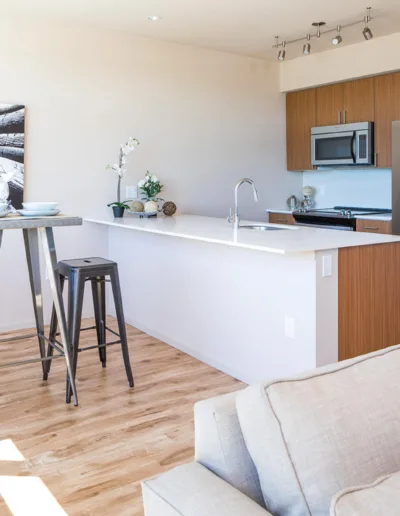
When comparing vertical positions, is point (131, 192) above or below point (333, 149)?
below

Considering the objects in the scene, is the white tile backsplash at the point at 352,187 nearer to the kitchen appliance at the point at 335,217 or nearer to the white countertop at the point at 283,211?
the kitchen appliance at the point at 335,217

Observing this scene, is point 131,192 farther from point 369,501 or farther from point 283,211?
point 369,501

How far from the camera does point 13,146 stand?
14.7 ft

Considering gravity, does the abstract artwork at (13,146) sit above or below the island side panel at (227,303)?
above

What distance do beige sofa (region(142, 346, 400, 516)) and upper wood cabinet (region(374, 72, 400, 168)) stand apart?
4419mm

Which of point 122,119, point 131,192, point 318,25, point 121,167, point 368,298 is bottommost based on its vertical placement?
point 368,298

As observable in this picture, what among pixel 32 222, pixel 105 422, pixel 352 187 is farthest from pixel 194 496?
pixel 352 187

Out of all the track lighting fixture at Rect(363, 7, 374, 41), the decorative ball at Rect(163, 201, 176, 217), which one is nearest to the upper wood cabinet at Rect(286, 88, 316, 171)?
the track lighting fixture at Rect(363, 7, 374, 41)

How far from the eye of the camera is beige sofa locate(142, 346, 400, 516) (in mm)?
983

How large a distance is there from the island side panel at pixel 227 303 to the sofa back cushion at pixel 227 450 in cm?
181

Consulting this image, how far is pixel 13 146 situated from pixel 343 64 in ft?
10.6

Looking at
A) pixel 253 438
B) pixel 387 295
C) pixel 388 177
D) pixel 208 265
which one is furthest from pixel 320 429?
pixel 388 177

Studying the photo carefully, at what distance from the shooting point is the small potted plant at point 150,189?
16.0 feet

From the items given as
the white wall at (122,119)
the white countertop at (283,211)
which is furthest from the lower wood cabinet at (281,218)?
the white wall at (122,119)
